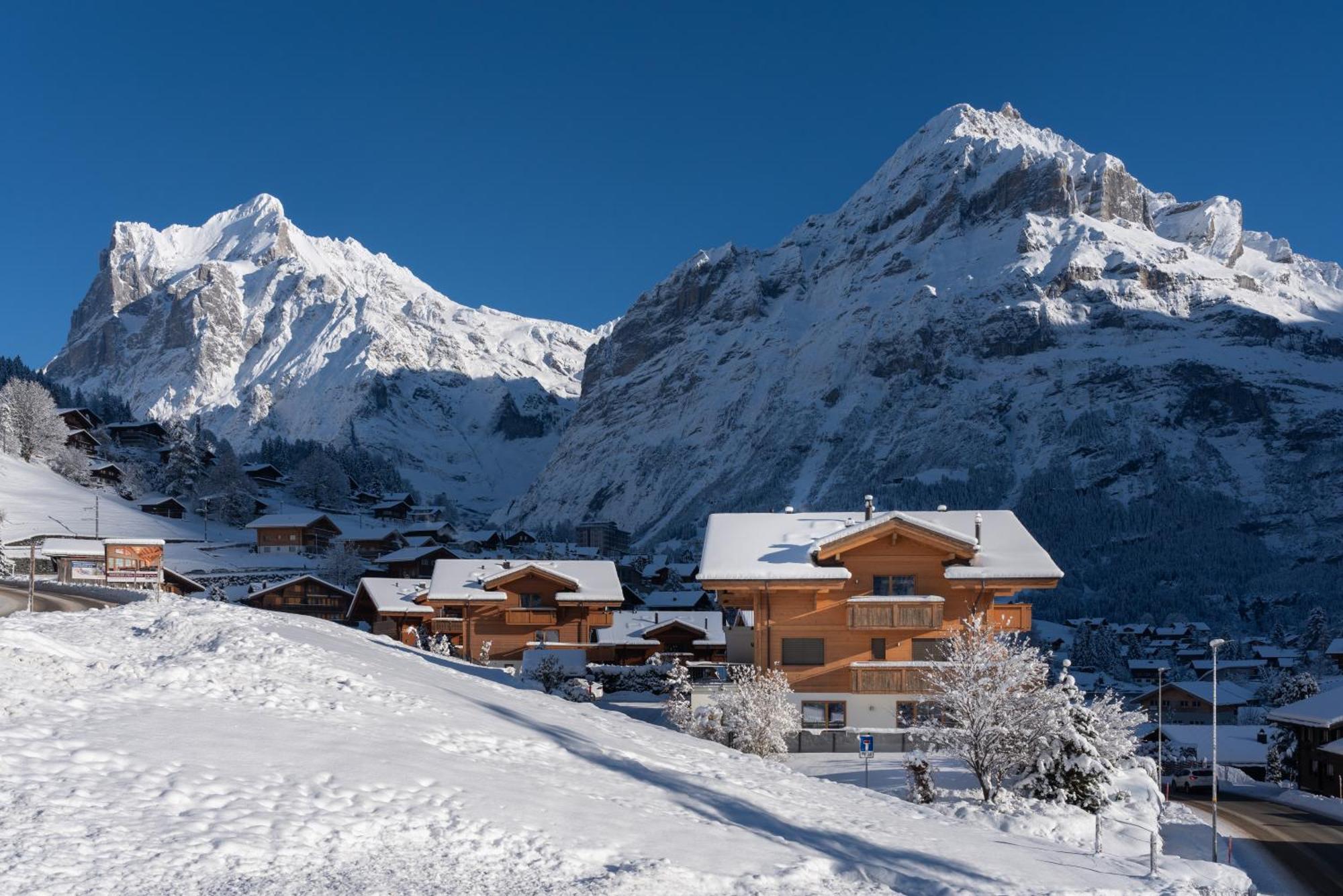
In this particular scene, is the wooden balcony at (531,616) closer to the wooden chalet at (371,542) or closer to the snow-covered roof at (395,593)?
the snow-covered roof at (395,593)

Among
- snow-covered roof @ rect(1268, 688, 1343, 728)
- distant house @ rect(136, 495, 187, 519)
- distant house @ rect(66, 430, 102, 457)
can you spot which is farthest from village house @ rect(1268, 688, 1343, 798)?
distant house @ rect(66, 430, 102, 457)

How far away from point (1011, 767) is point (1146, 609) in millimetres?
175431

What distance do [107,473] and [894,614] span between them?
13594 cm

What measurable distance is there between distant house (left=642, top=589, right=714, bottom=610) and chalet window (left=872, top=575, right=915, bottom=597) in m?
63.2

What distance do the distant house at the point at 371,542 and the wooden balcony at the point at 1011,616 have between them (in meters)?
109

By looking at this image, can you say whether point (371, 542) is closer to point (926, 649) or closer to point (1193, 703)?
point (1193, 703)

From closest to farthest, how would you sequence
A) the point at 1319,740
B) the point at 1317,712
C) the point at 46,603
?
the point at 46,603, the point at 1319,740, the point at 1317,712

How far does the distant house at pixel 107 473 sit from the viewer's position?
470 feet

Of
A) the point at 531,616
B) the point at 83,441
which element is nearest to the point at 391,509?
the point at 83,441

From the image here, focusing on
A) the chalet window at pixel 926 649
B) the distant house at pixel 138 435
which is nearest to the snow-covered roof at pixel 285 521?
the distant house at pixel 138 435

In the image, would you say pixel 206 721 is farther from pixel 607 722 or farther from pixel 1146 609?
pixel 1146 609

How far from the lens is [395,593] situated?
262 feet

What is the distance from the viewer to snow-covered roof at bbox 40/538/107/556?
89000 millimetres

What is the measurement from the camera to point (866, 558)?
4281 cm
